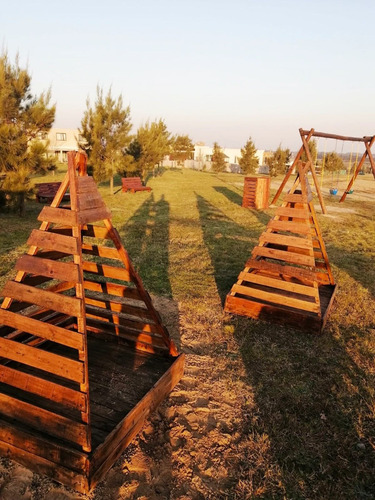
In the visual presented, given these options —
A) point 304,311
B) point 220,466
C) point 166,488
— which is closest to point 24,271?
point 166,488

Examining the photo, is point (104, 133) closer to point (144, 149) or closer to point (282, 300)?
point (144, 149)

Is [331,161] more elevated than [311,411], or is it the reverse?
[331,161]

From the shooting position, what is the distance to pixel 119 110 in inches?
774

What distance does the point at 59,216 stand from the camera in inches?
122

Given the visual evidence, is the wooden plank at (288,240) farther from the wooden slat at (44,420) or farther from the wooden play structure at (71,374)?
the wooden slat at (44,420)

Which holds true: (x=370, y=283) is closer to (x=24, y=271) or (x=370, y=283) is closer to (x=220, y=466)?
(x=220, y=466)

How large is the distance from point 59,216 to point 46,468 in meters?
2.16

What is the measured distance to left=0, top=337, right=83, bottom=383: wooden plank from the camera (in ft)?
9.10

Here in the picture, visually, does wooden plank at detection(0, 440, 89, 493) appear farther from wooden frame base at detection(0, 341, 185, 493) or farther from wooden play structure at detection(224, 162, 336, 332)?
wooden play structure at detection(224, 162, 336, 332)

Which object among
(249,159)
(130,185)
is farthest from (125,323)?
(249,159)

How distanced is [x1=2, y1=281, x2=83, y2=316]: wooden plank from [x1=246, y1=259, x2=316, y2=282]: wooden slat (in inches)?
152

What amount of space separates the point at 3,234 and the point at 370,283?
436 inches

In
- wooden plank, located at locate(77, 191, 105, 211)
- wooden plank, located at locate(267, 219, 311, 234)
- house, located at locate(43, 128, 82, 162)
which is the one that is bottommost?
wooden plank, located at locate(267, 219, 311, 234)

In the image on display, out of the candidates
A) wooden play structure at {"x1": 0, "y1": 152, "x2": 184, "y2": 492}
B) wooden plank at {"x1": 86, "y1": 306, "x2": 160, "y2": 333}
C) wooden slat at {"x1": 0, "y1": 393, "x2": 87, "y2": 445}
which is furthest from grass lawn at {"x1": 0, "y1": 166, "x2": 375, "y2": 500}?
wooden plank at {"x1": 86, "y1": 306, "x2": 160, "y2": 333}
